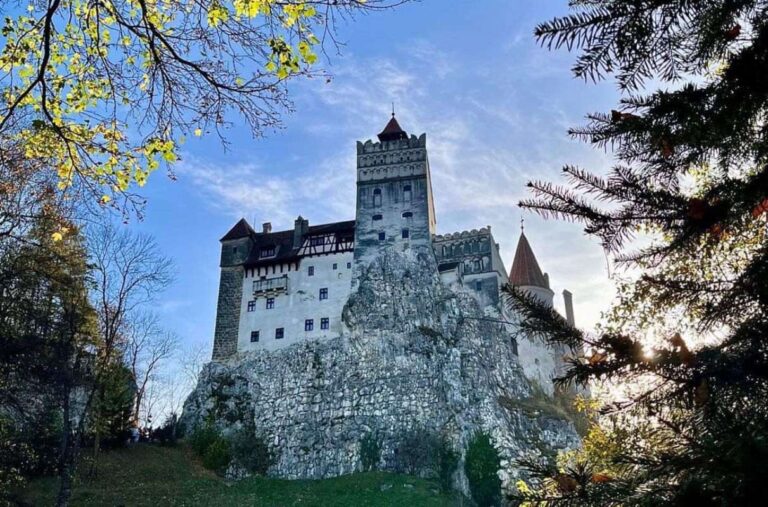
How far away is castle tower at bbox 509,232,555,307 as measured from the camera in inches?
1962

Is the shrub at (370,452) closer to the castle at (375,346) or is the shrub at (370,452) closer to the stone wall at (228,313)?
the castle at (375,346)

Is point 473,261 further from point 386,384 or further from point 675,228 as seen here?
point 675,228

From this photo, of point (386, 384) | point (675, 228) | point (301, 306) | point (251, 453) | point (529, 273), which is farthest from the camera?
point (529, 273)

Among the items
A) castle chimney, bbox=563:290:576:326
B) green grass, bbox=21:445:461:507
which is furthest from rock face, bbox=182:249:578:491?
castle chimney, bbox=563:290:576:326

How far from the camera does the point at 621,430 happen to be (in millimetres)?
4551

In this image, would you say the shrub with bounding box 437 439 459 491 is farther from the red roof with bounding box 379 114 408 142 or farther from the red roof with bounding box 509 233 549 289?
the red roof with bounding box 379 114 408 142

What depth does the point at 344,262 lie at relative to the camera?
44.9 metres

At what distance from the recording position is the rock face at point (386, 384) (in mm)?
37250

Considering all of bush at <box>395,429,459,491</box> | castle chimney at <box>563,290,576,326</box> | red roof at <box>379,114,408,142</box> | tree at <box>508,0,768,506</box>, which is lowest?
tree at <box>508,0,768,506</box>

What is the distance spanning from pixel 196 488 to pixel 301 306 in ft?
52.2

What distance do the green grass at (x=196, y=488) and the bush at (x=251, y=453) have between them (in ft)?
6.92

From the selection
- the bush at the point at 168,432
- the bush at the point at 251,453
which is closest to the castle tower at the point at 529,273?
the bush at the point at 251,453

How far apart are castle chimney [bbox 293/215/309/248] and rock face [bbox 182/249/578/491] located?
609cm

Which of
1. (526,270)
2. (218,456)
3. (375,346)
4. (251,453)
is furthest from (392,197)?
(218,456)
